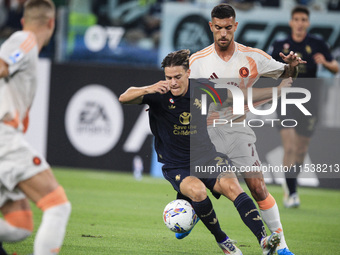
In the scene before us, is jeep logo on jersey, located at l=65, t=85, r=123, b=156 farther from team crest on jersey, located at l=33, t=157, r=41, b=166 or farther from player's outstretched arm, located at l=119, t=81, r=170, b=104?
team crest on jersey, located at l=33, t=157, r=41, b=166

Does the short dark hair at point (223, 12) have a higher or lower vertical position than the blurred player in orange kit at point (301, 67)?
higher

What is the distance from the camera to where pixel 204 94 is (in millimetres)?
6664

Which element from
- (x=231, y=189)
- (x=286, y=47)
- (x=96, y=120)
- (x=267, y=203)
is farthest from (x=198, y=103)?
(x=96, y=120)

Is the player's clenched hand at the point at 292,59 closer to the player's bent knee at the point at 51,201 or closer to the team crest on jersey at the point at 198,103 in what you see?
the team crest on jersey at the point at 198,103

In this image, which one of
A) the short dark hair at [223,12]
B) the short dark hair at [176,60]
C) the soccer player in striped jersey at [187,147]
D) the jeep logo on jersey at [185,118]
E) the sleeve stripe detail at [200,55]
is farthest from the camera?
the sleeve stripe detail at [200,55]

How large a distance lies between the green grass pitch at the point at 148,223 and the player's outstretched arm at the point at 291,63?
1851 mm

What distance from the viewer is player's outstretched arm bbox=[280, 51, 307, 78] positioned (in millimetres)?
6484

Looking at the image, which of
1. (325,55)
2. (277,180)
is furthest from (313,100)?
(277,180)

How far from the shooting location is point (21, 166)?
455 centimetres

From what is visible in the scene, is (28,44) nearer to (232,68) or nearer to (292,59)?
(232,68)

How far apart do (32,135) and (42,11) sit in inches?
371

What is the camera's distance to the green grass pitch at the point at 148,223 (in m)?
6.71

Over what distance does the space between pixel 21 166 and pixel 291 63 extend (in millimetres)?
3178

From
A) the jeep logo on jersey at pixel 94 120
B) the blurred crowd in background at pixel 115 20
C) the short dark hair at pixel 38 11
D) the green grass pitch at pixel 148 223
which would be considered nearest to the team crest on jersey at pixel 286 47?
the green grass pitch at pixel 148 223
